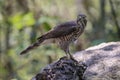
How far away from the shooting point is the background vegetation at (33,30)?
9266 mm

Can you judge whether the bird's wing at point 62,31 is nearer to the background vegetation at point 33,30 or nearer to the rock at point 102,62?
the rock at point 102,62

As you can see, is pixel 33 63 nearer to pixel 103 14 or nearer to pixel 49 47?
pixel 49 47

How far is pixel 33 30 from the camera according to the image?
9.38m

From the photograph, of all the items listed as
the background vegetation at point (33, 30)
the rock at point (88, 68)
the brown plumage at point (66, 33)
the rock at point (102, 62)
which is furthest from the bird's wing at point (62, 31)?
the background vegetation at point (33, 30)

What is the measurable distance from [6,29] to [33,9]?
2.71 ft

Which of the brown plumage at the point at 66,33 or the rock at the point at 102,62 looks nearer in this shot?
the rock at the point at 102,62

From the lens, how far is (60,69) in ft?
17.1

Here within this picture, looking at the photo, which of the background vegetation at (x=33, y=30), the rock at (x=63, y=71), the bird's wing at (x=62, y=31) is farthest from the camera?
the background vegetation at (x=33, y=30)

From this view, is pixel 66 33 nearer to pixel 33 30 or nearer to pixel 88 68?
pixel 88 68

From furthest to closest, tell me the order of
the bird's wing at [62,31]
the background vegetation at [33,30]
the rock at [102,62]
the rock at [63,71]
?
the background vegetation at [33,30] → the bird's wing at [62,31] → the rock at [102,62] → the rock at [63,71]

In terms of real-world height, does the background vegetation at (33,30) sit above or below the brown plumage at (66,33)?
above

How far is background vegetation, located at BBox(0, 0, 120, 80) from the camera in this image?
365 inches

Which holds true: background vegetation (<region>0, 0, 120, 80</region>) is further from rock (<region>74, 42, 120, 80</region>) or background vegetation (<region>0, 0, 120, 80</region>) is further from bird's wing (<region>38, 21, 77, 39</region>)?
bird's wing (<region>38, 21, 77, 39</region>)

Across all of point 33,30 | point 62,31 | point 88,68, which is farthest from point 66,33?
point 33,30
